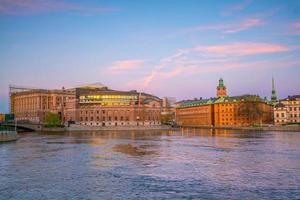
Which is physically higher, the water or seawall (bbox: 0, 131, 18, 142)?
seawall (bbox: 0, 131, 18, 142)

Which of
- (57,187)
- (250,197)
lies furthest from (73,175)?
(250,197)

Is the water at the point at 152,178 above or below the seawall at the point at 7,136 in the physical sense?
below

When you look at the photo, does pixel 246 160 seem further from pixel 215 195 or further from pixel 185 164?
pixel 215 195

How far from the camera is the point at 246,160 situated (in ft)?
161

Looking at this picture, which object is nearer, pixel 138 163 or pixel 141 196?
pixel 141 196

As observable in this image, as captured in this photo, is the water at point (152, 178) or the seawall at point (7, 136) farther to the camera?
the seawall at point (7, 136)

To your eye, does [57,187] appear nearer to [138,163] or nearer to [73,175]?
[73,175]

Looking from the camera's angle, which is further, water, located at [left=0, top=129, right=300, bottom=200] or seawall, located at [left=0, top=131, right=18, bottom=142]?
seawall, located at [left=0, top=131, right=18, bottom=142]

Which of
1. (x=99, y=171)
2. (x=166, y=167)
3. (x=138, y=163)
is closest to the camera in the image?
(x=99, y=171)

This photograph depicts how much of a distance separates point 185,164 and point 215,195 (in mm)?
17206

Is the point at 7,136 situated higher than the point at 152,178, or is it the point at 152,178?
the point at 7,136

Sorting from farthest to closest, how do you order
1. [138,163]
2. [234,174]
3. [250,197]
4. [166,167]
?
[138,163] → [166,167] → [234,174] → [250,197]

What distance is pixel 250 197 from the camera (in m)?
28.2

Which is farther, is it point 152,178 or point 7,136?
point 7,136
